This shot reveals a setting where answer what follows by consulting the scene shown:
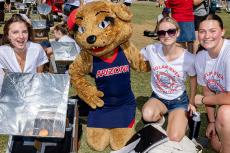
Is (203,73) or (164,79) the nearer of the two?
(203,73)

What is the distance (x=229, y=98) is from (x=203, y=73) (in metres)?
0.41

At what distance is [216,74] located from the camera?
370 centimetres

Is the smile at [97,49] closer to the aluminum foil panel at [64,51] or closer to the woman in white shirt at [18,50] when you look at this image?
the woman in white shirt at [18,50]

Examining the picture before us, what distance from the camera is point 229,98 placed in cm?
355

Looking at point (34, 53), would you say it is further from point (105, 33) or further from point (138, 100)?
point (138, 100)

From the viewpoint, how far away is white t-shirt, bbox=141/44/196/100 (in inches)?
158

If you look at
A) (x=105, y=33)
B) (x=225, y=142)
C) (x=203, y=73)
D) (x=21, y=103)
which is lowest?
(x=225, y=142)

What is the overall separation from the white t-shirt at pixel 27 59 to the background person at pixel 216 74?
5.82ft

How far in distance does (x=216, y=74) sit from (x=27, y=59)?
2.03 meters

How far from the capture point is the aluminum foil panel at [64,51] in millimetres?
5133

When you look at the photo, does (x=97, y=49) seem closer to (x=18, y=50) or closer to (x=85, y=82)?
(x=85, y=82)

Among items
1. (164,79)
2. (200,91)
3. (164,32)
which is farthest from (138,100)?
(164,32)

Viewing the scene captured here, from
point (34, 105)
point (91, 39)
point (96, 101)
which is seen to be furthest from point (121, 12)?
point (34, 105)

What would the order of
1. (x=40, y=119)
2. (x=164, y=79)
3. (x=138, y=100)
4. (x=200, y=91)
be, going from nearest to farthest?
1. (x=40, y=119)
2. (x=164, y=79)
3. (x=138, y=100)
4. (x=200, y=91)
